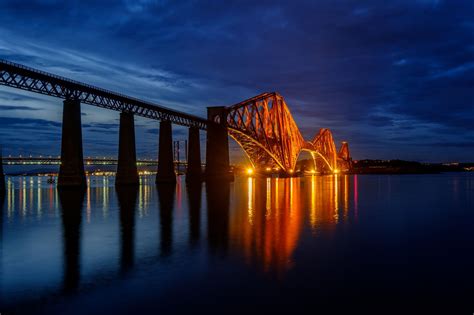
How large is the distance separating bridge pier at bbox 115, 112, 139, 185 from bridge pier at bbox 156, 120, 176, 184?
719 centimetres

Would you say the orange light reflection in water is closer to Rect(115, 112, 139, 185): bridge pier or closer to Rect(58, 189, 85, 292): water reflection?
Rect(58, 189, 85, 292): water reflection

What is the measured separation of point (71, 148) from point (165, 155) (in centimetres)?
2300

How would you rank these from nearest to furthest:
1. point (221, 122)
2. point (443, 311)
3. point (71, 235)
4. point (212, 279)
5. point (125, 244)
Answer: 1. point (443, 311)
2. point (212, 279)
3. point (125, 244)
4. point (71, 235)
5. point (221, 122)

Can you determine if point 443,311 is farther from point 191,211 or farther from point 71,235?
point 191,211

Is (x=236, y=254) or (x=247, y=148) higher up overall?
(x=247, y=148)

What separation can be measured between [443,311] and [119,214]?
24.8m

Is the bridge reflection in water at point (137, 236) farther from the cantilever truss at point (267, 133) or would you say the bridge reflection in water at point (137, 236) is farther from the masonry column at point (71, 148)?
the cantilever truss at point (267, 133)

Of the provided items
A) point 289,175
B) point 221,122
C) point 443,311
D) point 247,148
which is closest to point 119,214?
point 443,311

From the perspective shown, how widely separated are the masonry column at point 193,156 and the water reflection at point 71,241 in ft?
136

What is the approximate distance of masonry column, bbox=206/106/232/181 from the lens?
8921cm

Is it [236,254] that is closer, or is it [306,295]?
[306,295]

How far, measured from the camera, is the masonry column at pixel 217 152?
89213 millimetres

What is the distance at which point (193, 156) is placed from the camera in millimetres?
82438

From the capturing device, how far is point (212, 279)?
44.4ft
